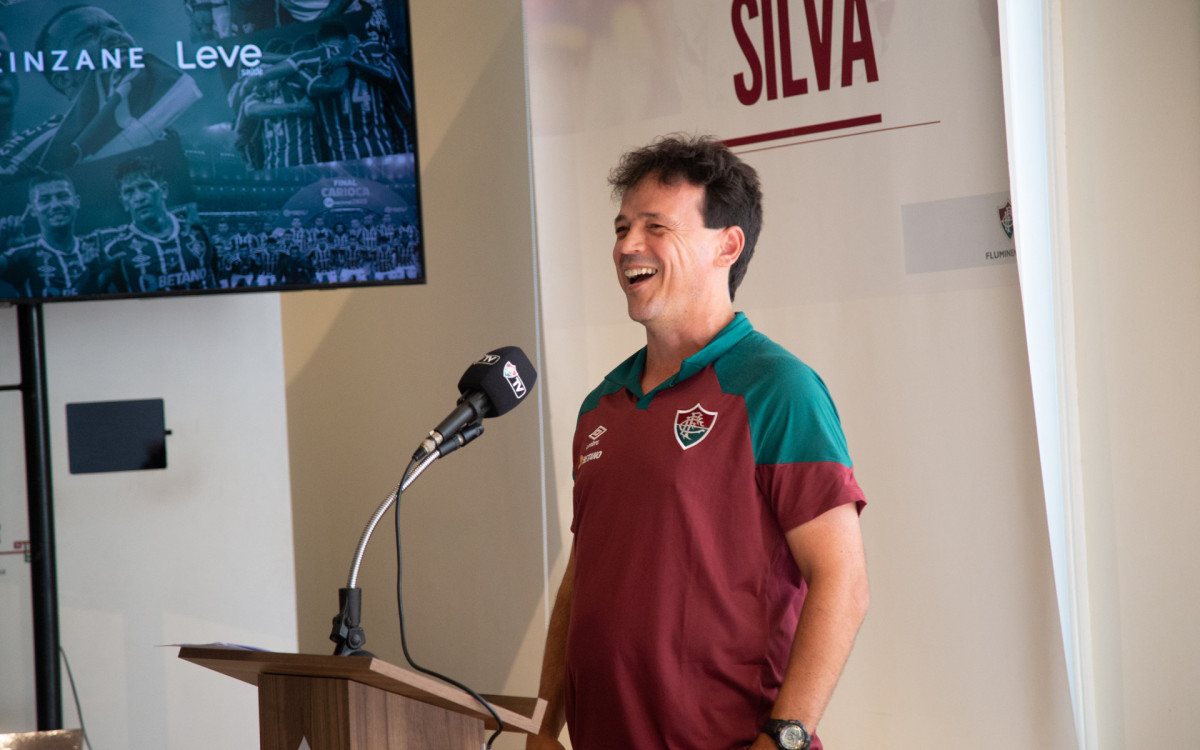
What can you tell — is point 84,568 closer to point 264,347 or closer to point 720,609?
point 264,347

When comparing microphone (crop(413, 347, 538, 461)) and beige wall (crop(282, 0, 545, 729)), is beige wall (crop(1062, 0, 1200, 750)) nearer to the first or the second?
microphone (crop(413, 347, 538, 461))

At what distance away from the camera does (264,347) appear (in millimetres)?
2994

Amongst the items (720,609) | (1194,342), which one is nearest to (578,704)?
(720,609)

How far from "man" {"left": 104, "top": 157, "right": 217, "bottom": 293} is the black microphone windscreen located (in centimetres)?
138

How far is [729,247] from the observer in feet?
6.32

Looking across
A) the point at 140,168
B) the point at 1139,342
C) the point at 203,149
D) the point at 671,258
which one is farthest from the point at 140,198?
the point at 1139,342

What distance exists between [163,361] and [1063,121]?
235 centimetres

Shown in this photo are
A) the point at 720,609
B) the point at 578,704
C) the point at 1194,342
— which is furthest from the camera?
the point at 1194,342

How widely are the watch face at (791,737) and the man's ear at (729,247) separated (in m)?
0.80

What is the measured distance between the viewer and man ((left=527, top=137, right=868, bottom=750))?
5.24ft

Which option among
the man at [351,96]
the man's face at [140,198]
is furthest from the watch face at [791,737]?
the man's face at [140,198]

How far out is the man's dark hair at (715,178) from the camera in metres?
1.92

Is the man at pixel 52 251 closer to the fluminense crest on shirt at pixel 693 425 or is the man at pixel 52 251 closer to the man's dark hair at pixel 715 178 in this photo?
the man's dark hair at pixel 715 178

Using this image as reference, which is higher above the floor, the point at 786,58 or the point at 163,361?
the point at 786,58
